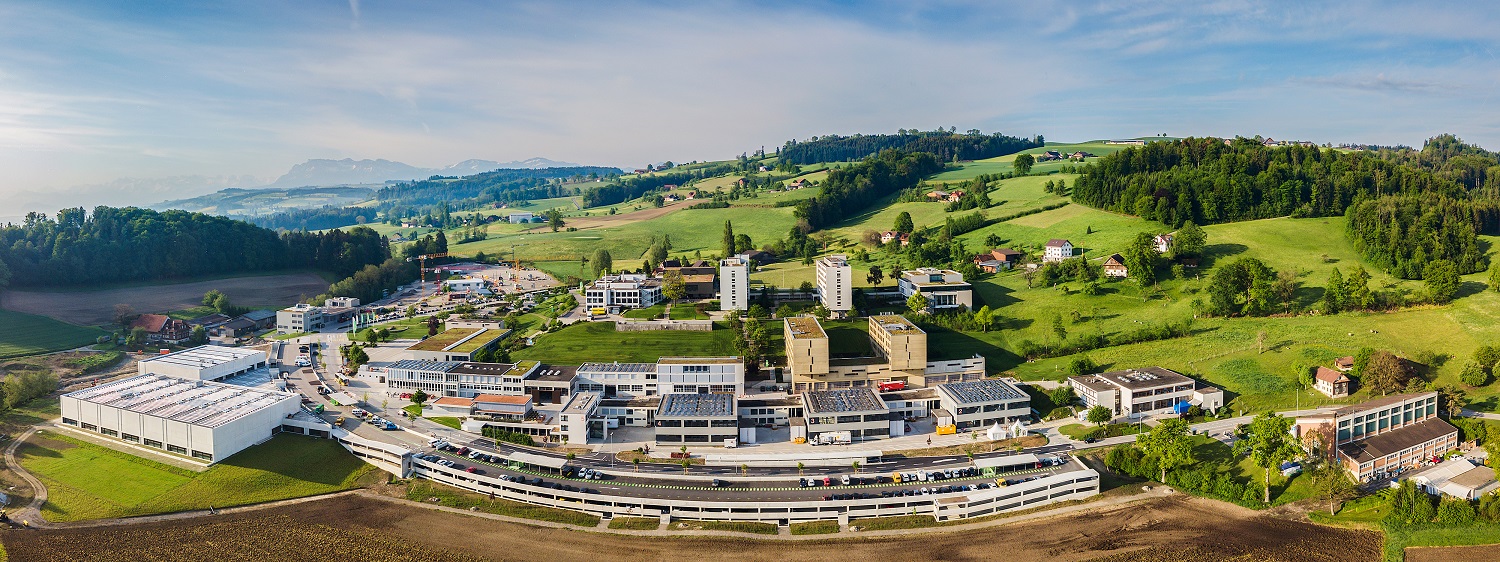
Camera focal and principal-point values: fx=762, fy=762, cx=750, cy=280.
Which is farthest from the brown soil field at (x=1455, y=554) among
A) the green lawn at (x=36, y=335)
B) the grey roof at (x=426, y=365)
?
the green lawn at (x=36, y=335)

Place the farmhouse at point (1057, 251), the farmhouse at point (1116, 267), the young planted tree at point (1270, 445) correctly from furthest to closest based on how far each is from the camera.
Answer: the farmhouse at point (1057, 251)
the farmhouse at point (1116, 267)
the young planted tree at point (1270, 445)

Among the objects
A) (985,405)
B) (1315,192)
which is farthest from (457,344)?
(1315,192)

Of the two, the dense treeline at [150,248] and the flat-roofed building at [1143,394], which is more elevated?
the dense treeline at [150,248]

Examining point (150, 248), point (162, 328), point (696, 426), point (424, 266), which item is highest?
point (150, 248)

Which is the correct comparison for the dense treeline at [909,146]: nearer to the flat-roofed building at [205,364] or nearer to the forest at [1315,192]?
the forest at [1315,192]

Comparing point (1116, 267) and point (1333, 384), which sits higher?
point (1116, 267)

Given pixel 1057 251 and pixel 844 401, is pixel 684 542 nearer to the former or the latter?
pixel 844 401

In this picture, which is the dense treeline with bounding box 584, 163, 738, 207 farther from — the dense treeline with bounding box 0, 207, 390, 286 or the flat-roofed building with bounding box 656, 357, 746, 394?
the flat-roofed building with bounding box 656, 357, 746, 394
